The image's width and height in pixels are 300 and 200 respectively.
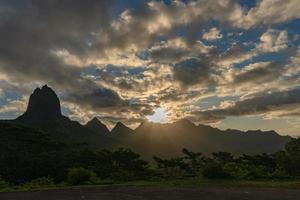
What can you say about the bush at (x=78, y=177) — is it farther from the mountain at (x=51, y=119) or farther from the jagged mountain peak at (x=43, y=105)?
the jagged mountain peak at (x=43, y=105)

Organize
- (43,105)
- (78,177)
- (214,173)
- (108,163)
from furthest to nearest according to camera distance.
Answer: (43,105), (108,163), (214,173), (78,177)

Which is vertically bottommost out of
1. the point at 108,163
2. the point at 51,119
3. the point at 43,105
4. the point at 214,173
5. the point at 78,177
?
the point at 78,177

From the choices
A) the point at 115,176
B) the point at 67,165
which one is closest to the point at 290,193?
the point at 115,176

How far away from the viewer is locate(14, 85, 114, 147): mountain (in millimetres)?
155250

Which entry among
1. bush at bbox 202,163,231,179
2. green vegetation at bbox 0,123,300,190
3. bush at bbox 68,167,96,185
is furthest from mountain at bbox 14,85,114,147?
bush at bbox 202,163,231,179

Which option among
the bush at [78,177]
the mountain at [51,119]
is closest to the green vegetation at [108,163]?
the bush at [78,177]

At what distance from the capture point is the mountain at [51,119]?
6112 inches

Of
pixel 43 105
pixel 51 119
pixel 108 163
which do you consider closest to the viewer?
pixel 108 163

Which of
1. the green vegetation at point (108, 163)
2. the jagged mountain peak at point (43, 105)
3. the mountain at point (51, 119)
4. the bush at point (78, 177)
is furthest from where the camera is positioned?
the jagged mountain peak at point (43, 105)

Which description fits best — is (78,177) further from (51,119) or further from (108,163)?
(51,119)

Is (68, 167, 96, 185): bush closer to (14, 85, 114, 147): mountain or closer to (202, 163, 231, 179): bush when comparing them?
(202, 163, 231, 179): bush

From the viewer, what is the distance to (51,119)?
553 feet

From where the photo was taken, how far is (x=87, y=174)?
33.4m

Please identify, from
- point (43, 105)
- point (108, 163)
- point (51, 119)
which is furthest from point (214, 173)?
point (43, 105)
